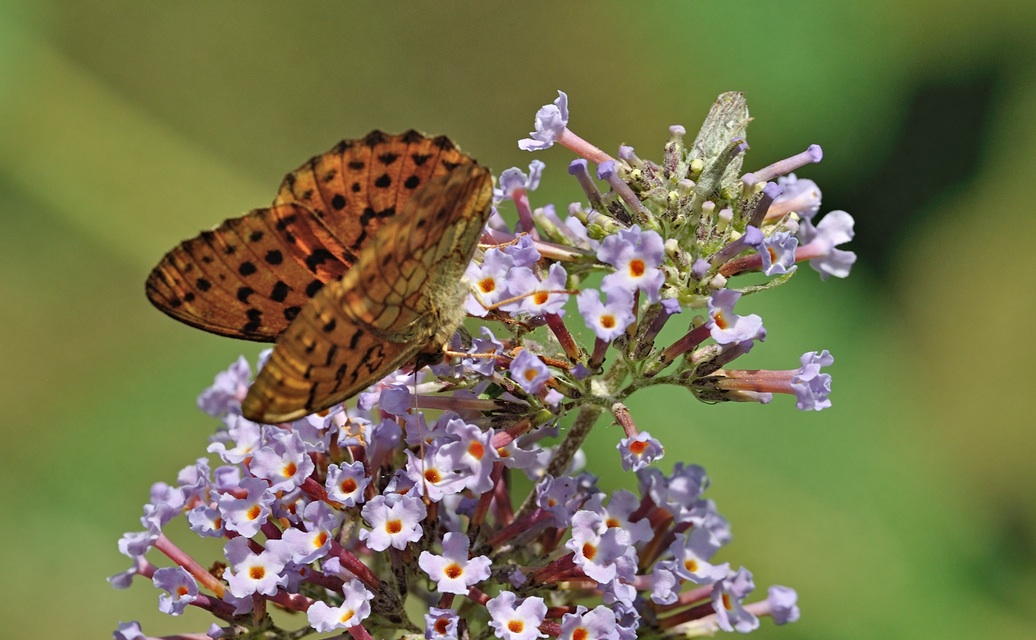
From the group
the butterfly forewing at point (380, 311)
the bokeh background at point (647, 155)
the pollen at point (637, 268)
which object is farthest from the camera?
the bokeh background at point (647, 155)

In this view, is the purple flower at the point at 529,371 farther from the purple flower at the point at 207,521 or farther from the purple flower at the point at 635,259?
the purple flower at the point at 207,521

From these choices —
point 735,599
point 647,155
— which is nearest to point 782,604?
point 735,599

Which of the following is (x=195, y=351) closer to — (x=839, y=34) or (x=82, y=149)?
(x=82, y=149)

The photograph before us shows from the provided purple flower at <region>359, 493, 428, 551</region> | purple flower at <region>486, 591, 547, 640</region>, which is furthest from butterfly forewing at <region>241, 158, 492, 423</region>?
purple flower at <region>486, 591, 547, 640</region>

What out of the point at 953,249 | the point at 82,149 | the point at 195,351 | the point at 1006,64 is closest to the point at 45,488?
the point at 195,351

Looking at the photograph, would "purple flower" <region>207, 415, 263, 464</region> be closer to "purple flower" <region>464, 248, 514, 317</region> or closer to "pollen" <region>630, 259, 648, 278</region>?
"purple flower" <region>464, 248, 514, 317</region>

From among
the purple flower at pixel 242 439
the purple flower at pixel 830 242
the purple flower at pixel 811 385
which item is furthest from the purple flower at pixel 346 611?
the purple flower at pixel 830 242

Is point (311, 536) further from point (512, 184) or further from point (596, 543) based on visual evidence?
point (512, 184)

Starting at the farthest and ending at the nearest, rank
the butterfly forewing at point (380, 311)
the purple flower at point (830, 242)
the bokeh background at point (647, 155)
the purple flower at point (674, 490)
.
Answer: the bokeh background at point (647, 155) → the purple flower at point (674, 490) → the purple flower at point (830, 242) → the butterfly forewing at point (380, 311)
